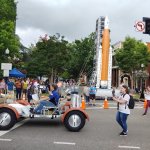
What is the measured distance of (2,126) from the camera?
12.5 meters

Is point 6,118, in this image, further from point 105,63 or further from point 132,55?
point 132,55

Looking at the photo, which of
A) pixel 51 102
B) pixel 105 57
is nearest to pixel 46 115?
pixel 51 102

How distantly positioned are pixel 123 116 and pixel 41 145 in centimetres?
336

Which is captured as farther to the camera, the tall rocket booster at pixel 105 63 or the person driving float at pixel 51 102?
the tall rocket booster at pixel 105 63

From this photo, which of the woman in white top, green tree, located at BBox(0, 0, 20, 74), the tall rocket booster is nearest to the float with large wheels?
the woman in white top

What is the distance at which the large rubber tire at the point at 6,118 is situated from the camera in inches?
495

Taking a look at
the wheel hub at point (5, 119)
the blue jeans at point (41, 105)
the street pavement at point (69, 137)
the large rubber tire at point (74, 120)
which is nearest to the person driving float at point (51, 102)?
the blue jeans at point (41, 105)

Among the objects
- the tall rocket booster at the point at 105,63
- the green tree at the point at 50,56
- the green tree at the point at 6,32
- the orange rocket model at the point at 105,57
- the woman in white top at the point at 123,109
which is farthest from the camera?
the green tree at the point at 50,56

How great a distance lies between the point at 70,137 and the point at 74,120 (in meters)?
1.30

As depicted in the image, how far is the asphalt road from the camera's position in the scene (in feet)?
32.9

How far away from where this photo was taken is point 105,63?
1686 inches

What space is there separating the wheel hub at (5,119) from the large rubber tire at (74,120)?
5.79 feet

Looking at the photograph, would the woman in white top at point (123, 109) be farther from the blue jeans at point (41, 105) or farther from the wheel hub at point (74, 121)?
the blue jeans at point (41, 105)

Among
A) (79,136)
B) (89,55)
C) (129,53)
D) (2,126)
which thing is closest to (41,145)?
(79,136)
